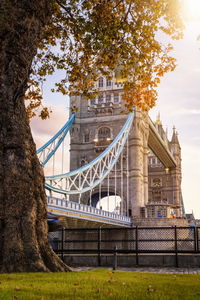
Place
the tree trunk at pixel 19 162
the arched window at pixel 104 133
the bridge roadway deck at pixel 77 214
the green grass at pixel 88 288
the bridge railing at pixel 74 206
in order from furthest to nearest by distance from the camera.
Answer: the arched window at pixel 104 133 → the bridge roadway deck at pixel 77 214 → the bridge railing at pixel 74 206 → the tree trunk at pixel 19 162 → the green grass at pixel 88 288

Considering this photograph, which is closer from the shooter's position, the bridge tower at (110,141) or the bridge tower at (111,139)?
the bridge tower at (110,141)

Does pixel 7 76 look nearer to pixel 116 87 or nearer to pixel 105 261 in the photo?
Result: pixel 105 261

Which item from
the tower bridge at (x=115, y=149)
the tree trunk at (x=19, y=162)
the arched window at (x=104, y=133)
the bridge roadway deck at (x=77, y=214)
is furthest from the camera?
the arched window at (x=104, y=133)

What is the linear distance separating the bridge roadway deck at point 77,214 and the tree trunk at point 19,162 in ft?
54.2

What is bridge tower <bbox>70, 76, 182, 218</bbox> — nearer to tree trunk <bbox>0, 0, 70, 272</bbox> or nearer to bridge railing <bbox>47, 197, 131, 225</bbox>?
bridge railing <bbox>47, 197, 131, 225</bbox>

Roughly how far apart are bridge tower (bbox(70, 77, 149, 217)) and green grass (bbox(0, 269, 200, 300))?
46.0 m

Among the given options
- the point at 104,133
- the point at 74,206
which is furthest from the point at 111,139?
the point at 74,206

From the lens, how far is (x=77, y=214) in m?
28.9

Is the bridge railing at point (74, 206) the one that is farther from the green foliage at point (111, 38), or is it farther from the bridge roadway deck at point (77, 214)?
the green foliage at point (111, 38)

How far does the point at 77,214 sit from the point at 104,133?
27899 mm

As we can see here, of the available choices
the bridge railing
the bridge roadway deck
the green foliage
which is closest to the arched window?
the bridge roadway deck

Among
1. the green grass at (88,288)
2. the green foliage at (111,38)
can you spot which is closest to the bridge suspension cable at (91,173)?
the green foliage at (111,38)

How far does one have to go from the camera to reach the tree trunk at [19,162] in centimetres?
621

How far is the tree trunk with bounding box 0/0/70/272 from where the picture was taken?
244 inches
